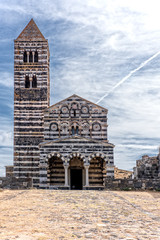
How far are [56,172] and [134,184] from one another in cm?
940

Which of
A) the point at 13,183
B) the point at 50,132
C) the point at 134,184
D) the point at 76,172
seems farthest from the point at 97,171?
the point at 13,183

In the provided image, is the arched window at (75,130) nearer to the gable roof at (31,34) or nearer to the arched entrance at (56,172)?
the arched entrance at (56,172)

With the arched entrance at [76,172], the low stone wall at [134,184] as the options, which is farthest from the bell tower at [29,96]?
the low stone wall at [134,184]

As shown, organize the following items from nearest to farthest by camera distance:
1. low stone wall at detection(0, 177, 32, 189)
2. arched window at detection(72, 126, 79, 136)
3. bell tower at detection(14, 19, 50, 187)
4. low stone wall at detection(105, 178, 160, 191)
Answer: low stone wall at detection(105, 178, 160, 191) < low stone wall at detection(0, 177, 32, 189) < arched window at detection(72, 126, 79, 136) < bell tower at detection(14, 19, 50, 187)

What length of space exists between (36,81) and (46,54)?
3702 millimetres

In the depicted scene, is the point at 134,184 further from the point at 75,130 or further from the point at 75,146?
the point at 75,130

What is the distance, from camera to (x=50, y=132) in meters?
29.6

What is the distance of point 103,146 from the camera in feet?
82.3

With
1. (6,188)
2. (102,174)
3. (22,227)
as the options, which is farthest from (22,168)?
(22,227)

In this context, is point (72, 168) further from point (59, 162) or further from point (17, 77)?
point (17, 77)

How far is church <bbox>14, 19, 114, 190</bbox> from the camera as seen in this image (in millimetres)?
24734

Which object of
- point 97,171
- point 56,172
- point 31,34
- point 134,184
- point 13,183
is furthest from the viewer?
point 31,34

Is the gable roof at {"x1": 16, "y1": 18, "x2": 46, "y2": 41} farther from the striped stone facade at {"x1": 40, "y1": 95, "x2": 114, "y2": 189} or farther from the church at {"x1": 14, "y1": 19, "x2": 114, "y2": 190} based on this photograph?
the striped stone facade at {"x1": 40, "y1": 95, "x2": 114, "y2": 189}

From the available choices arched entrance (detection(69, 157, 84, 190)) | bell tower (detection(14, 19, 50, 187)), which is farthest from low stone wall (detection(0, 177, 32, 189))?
bell tower (detection(14, 19, 50, 187))
